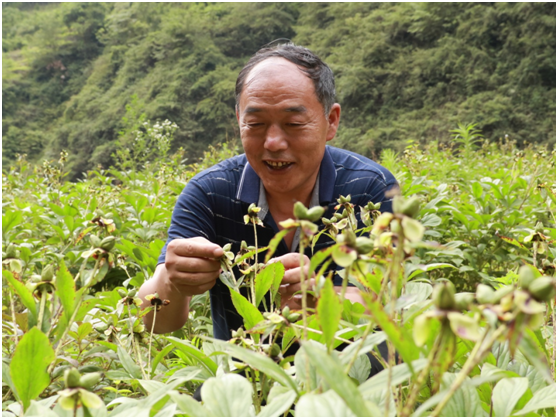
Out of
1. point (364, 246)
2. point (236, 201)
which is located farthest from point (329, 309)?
point (236, 201)

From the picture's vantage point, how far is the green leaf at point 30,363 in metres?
0.53

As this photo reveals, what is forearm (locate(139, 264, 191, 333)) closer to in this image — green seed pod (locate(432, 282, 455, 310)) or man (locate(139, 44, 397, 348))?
man (locate(139, 44, 397, 348))

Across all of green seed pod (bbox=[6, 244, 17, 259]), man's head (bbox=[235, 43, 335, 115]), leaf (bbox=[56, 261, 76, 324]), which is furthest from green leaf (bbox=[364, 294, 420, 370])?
man's head (bbox=[235, 43, 335, 115])

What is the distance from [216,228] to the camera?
202 cm

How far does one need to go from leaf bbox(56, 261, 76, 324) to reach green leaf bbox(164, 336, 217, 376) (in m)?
0.12

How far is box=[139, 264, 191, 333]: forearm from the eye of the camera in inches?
57.7

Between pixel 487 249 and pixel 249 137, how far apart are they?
1746 millimetres

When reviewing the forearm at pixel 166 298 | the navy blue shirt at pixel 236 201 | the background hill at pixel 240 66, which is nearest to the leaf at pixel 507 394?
the forearm at pixel 166 298

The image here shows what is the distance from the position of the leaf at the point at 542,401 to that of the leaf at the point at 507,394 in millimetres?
13

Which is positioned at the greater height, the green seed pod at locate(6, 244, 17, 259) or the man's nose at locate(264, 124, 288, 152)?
the green seed pod at locate(6, 244, 17, 259)

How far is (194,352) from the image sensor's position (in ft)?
2.22

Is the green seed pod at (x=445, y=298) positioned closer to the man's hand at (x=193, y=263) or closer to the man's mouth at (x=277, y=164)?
the man's hand at (x=193, y=263)

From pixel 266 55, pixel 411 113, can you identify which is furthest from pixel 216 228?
pixel 411 113

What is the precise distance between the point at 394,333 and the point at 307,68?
58.5 inches
